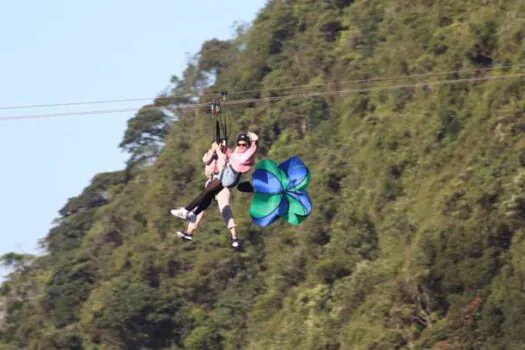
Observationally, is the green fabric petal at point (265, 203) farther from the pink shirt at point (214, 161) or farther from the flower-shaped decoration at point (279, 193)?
the pink shirt at point (214, 161)

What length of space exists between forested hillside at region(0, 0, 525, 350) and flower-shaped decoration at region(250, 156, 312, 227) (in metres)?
13.2

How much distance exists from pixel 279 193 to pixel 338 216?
85.7 ft

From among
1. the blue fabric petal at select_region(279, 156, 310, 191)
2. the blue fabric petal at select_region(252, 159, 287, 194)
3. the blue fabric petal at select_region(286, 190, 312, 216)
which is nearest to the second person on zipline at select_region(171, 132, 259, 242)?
the blue fabric petal at select_region(252, 159, 287, 194)

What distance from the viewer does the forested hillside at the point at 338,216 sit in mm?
33781

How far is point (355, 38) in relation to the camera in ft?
152

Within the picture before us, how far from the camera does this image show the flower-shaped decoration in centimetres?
1439

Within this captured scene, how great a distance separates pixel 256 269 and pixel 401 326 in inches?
421

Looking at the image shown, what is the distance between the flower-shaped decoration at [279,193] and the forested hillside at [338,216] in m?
13.2

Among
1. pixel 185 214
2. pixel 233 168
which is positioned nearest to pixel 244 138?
pixel 233 168

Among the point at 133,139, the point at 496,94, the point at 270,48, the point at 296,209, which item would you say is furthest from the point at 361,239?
the point at 296,209

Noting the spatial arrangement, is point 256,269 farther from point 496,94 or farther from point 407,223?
point 496,94

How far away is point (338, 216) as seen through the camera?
133ft

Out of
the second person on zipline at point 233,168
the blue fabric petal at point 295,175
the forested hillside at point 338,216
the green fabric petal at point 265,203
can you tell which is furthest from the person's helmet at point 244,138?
the forested hillside at point 338,216

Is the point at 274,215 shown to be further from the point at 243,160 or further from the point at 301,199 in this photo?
the point at 243,160
